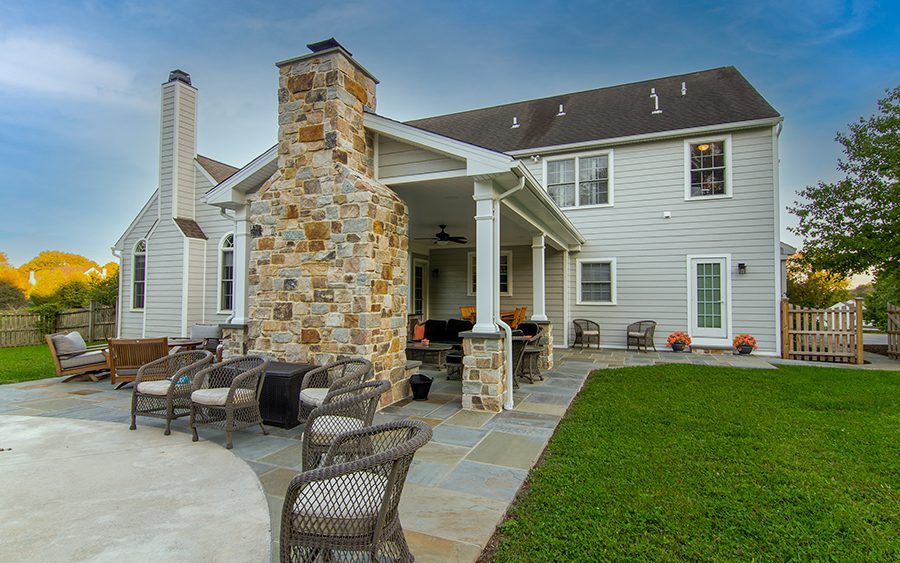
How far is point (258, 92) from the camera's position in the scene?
36.1 ft

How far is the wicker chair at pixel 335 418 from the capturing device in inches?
101

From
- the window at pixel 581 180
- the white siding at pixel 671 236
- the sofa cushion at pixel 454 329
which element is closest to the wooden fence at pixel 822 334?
the white siding at pixel 671 236

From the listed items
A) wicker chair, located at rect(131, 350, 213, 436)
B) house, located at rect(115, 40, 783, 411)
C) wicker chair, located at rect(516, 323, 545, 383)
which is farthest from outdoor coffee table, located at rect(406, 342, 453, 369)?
wicker chair, located at rect(131, 350, 213, 436)

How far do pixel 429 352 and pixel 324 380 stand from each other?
3.74 metres

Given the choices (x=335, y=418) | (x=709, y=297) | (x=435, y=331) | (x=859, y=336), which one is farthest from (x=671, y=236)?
(x=335, y=418)

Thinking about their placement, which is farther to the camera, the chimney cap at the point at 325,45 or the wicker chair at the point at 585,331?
the wicker chair at the point at 585,331

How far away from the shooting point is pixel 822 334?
29.8ft

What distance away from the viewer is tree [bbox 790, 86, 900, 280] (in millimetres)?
11180

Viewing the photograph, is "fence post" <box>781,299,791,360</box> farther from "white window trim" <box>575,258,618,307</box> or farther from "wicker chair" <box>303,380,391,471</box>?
"wicker chair" <box>303,380,391,471</box>

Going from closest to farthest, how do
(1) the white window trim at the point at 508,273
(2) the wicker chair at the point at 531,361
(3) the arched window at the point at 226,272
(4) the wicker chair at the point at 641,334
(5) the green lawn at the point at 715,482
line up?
(5) the green lawn at the point at 715,482 → (2) the wicker chair at the point at 531,361 → (4) the wicker chair at the point at 641,334 → (3) the arched window at the point at 226,272 → (1) the white window trim at the point at 508,273

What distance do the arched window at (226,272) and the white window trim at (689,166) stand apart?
453 inches

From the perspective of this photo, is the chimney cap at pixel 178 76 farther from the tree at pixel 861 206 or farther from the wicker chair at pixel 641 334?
the tree at pixel 861 206

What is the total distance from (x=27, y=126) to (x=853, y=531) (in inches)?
742

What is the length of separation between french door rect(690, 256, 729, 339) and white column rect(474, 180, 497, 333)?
7.24m
